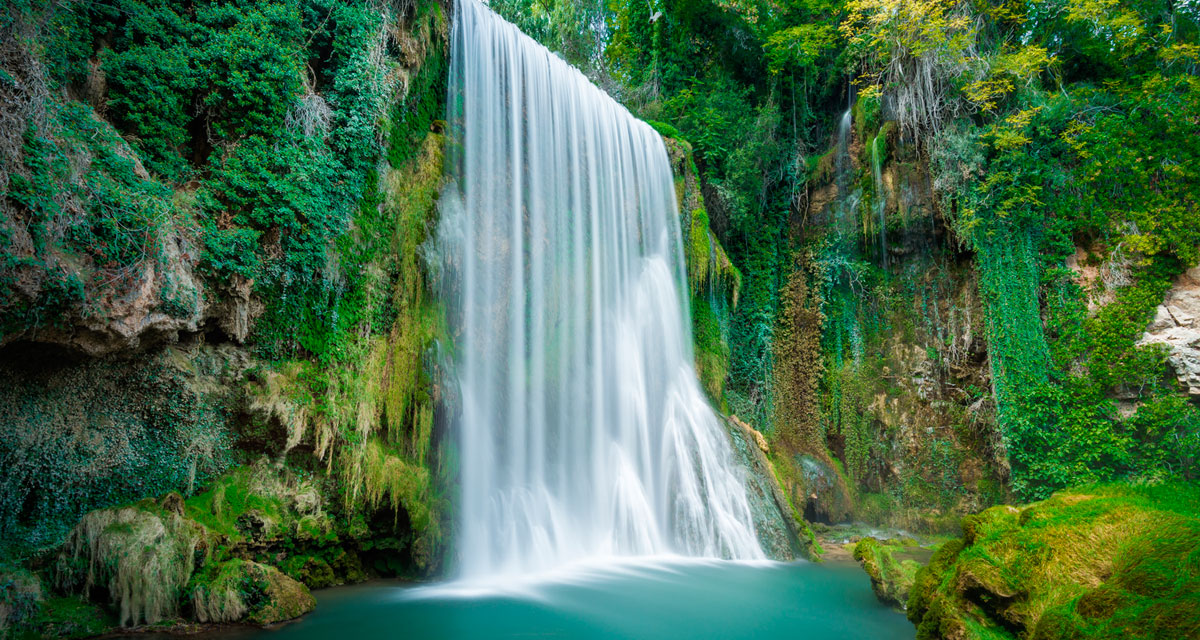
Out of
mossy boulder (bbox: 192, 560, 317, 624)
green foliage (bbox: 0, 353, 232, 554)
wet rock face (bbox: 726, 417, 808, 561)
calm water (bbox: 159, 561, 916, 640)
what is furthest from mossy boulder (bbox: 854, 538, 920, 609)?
green foliage (bbox: 0, 353, 232, 554)

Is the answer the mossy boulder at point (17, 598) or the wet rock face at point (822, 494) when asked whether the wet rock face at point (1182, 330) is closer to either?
the wet rock face at point (822, 494)

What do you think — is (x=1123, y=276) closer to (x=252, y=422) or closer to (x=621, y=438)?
(x=621, y=438)

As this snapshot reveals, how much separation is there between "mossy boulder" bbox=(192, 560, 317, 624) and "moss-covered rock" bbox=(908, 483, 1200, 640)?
578cm

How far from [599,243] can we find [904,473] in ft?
29.9

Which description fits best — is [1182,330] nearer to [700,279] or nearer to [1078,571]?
[700,279]

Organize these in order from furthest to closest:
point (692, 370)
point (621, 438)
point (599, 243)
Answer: point (692, 370) → point (599, 243) → point (621, 438)

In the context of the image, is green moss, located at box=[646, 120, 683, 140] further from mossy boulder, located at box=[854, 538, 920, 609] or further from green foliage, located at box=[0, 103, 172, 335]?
green foliage, located at box=[0, 103, 172, 335]

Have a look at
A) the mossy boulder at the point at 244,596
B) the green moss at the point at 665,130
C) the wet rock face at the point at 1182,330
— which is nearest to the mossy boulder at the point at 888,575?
the mossy boulder at the point at 244,596

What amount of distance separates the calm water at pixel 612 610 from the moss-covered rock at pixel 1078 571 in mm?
1022

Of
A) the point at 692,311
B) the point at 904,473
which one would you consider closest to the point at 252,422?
the point at 692,311

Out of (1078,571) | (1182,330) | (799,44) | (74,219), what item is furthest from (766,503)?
(799,44)

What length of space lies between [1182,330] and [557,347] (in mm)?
11765

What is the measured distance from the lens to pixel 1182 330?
36.0ft

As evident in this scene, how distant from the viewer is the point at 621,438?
34.6 ft
